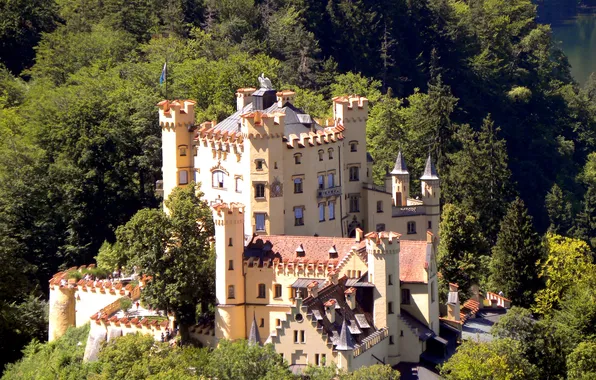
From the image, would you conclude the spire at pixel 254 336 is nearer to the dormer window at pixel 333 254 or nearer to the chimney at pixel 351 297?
the chimney at pixel 351 297

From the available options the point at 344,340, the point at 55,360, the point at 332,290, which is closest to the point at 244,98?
the point at 332,290

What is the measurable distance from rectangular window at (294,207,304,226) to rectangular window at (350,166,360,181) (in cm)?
625

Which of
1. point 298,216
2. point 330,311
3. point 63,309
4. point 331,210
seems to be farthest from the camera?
point 331,210

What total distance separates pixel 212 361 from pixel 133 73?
50.9 meters

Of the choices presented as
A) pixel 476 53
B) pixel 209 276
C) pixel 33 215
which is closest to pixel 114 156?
pixel 33 215

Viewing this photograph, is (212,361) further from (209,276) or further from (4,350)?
(4,350)

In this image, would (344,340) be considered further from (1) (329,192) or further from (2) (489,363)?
(1) (329,192)

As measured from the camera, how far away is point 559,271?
354 feet

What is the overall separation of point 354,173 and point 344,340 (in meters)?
20.9

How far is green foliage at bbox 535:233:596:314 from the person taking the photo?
106812 mm

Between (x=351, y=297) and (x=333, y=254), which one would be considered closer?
(x=351, y=297)

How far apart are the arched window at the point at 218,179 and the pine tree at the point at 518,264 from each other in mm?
17262

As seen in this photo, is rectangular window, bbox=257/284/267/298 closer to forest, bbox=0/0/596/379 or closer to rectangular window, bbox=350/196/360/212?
forest, bbox=0/0/596/379

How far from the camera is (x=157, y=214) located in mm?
95938
